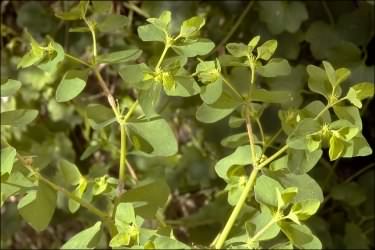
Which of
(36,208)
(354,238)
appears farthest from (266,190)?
(354,238)

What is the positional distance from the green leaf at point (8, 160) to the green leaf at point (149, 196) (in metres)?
0.12

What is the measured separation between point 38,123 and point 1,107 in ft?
0.25

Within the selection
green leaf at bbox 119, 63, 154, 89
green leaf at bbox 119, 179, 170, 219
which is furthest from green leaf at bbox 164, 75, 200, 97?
green leaf at bbox 119, 179, 170, 219

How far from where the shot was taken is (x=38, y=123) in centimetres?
132

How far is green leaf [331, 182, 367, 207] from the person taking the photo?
1.15 meters

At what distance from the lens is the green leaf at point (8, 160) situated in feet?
2.50

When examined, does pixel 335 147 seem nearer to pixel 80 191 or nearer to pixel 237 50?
pixel 237 50

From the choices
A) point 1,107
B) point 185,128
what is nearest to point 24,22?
point 1,107

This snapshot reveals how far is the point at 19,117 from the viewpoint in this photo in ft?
2.84

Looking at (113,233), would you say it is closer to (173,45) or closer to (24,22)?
(173,45)

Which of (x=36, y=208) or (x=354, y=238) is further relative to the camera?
(x=354, y=238)

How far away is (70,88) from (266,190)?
9.0 inches

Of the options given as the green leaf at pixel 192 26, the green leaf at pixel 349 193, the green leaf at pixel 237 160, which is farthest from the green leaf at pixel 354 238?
the green leaf at pixel 192 26

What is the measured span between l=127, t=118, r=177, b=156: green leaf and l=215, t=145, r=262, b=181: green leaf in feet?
0.17
